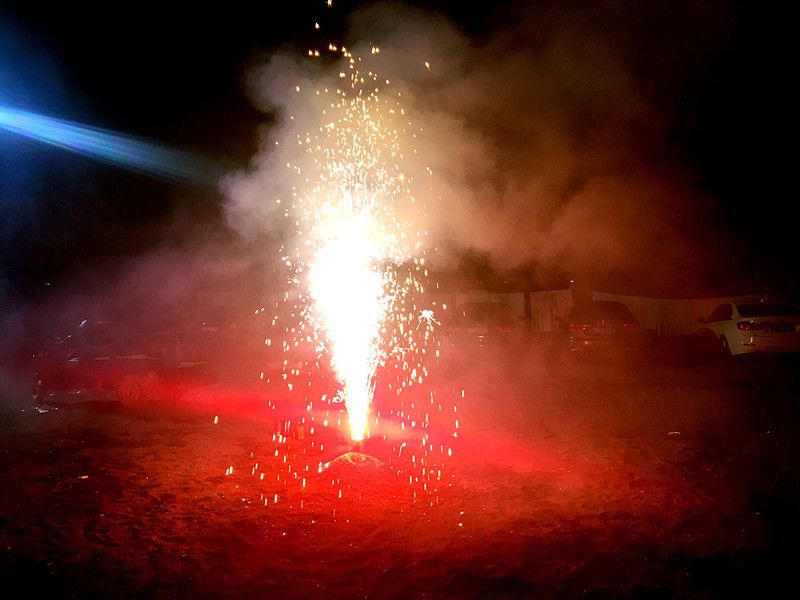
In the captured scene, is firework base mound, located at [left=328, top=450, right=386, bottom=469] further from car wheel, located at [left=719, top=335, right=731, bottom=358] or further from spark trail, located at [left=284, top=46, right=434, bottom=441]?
car wheel, located at [left=719, top=335, right=731, bottom=358]

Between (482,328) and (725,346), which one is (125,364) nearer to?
(482,328)

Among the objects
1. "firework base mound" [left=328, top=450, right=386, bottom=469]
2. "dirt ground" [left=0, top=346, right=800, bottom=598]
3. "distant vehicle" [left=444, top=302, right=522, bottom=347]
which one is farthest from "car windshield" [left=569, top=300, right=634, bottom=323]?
"firework base mound" [left=328, top=450, right=386, bottom=469]

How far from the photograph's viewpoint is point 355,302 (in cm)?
761

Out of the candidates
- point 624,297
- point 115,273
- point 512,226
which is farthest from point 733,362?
point 115,273

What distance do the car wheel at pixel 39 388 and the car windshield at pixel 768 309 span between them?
38.9ft

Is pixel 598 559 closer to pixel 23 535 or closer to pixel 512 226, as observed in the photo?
pixel 23 535

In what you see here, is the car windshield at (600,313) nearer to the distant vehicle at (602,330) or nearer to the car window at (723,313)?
the distant vehicle at (602,330)

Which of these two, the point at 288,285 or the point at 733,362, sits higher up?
the point at 288,285

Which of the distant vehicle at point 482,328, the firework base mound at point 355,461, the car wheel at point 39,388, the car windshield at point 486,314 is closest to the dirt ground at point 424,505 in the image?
the firework base mound at point 355,461

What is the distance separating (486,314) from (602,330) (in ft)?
9.63

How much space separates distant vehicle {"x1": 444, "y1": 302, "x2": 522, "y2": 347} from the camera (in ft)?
41.5

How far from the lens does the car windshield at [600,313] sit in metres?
11.0

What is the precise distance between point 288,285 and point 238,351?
459 cm

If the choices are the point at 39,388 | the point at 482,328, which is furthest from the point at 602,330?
the point at 39,388
